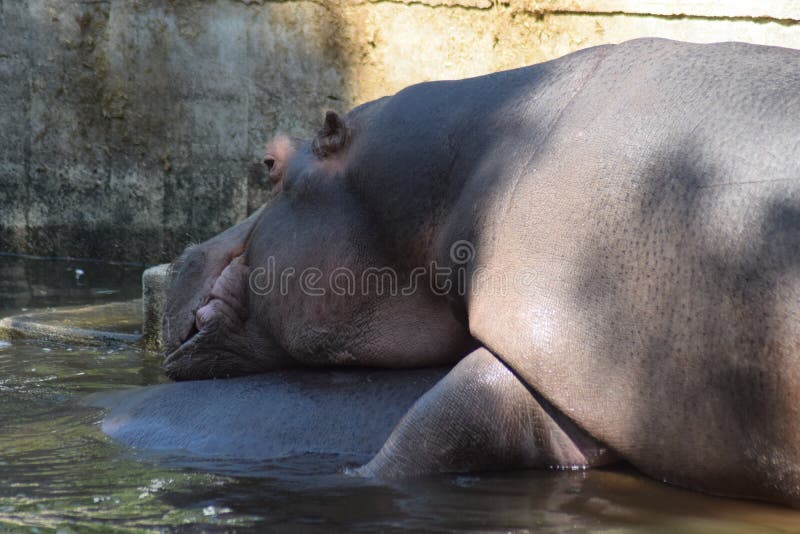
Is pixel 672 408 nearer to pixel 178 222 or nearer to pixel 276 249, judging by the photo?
pixel 276 249

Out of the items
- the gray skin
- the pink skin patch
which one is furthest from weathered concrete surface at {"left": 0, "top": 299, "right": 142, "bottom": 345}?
the gray skin

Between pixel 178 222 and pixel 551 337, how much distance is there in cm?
519

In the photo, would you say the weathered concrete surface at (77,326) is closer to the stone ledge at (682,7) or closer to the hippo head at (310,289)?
the hippo head at (310,289)

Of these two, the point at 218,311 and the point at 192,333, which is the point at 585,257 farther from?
the point at 192,333

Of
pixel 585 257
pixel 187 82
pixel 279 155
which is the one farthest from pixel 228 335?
pixel 187 82

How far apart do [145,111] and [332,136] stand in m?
4.40

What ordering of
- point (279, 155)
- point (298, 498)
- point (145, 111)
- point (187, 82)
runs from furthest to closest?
point (145, 111)
point (187, 82)
point (279, 155)
point (298, 498)

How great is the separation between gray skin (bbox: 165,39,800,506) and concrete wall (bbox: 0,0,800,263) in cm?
323

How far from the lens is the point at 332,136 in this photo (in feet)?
10.6

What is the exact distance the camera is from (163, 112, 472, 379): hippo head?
122 inches

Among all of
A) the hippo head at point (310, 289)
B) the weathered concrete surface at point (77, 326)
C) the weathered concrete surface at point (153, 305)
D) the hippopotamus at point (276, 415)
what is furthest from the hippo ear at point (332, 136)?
the weathered concrete surface at point (77, 326)

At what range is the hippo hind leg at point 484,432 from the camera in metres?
2.53

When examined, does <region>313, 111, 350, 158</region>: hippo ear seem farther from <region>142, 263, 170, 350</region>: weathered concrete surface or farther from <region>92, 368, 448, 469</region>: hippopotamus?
<region>142, 263, 170, 350</region>: weathered concrete surface

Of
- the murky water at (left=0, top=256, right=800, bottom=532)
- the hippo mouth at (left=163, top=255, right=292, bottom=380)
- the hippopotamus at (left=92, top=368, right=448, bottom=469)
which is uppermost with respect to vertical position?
the hippo mouth at (left=163, top=255, right=292, bottom=380)
